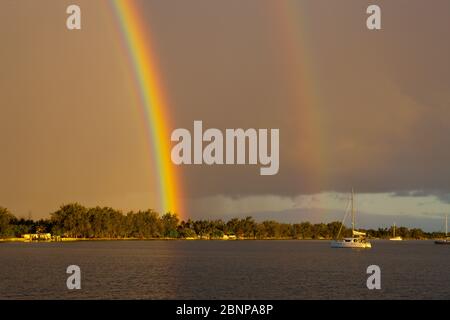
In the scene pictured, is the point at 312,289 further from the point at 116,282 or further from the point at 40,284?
the point at 40,284

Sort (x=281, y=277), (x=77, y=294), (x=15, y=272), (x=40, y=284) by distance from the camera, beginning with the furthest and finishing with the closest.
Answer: (x=15, y=272), (x=281, y=277), (x=40, y=284), (x=77, y=294)

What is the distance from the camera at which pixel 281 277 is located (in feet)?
362

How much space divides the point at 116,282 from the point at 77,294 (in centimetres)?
1603
